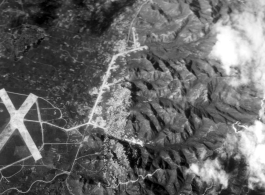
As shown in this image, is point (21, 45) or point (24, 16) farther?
point (24, 16)

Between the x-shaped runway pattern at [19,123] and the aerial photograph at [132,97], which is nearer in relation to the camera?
the x-shaped runway pattern at [19,123]

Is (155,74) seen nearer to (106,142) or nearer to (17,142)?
(106,142)

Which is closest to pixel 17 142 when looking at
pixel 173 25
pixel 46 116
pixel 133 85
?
pixel 46 116

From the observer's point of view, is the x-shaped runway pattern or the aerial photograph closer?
the x-shaped runway pattern
